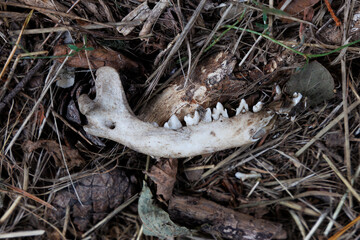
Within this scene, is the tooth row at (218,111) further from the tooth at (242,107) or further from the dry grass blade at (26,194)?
the dry grass blade at (26,194)

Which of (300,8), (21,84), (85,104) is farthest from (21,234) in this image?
(300,8)

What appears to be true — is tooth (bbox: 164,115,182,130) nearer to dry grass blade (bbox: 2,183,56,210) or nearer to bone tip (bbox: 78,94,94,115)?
bone tip (bbox: 78,94,94,115)

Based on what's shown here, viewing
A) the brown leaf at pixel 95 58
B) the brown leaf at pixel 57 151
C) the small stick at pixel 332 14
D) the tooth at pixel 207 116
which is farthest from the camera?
the brown leaf at pixel 57 151

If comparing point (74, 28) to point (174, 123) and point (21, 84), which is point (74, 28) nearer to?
point (21, 84)

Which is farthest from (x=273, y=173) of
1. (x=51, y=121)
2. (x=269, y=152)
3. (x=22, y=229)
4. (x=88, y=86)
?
(x=22, y=229)

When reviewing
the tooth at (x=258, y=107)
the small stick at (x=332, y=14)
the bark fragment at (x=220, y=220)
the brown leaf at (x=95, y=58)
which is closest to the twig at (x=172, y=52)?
the brown leaf at (x=95, y=58)

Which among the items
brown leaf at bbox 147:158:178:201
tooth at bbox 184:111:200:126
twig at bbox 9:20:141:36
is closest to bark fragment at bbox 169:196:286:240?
brown leaf at bbox 147:158:178:201
